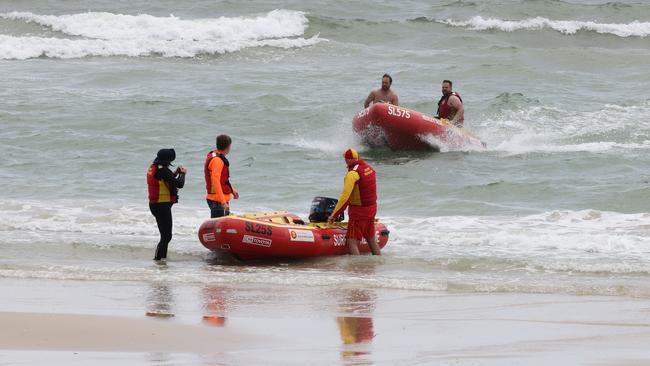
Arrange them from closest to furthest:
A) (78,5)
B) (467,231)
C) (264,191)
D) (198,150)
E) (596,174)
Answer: (467,231), (264,191), (596,174), (198,150), (78,5)

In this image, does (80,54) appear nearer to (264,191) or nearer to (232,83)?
(232,83)

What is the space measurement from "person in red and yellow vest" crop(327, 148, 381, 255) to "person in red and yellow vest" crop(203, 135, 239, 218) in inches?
42.4

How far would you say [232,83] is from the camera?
75.4 ft

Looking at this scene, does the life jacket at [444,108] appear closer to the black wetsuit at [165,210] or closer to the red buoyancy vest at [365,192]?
the red buoyancy vest at [365,192]

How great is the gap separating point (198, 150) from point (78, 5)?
15.3 meters

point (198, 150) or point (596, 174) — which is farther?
point (198, 150)

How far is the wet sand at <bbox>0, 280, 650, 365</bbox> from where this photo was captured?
630cm

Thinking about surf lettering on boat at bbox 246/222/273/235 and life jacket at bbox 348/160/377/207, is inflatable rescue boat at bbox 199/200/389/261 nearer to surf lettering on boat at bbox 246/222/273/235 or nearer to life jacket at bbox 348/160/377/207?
surf lettering on boat at bbox 246/222/273/235

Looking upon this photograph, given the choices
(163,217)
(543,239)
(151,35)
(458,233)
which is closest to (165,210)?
(163,217)

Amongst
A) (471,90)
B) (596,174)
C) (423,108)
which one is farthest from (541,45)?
(596,174)

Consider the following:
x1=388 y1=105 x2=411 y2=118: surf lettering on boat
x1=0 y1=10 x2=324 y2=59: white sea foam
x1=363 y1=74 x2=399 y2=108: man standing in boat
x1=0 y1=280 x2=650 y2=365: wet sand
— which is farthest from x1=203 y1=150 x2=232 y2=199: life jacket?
x1=0 y1=10 x2=324 y2=59: white sea foam

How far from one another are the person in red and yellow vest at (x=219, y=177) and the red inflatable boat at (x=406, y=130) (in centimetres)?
668

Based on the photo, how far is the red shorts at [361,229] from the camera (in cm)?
1088

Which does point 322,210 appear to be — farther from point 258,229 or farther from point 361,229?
point 258,229
